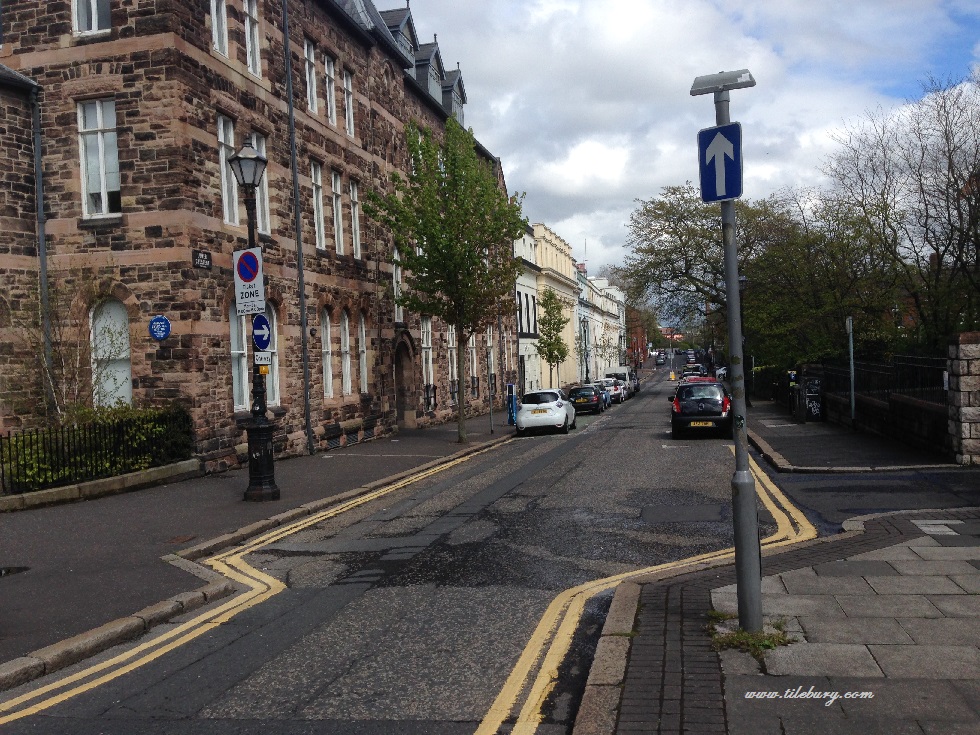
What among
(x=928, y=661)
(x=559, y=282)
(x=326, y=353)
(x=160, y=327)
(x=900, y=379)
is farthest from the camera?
(x=559, y=282)

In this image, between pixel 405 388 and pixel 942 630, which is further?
pixel 405 388

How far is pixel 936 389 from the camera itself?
15828 mm

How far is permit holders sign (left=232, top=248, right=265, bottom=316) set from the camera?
44.1 feet

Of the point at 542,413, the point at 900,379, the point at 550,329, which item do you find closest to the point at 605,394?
the point at 550,329

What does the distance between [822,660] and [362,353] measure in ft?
70.7

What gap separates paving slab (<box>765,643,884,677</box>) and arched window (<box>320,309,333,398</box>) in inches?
746

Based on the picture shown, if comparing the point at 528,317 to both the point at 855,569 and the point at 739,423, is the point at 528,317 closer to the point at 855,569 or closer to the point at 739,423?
the point at 855,569

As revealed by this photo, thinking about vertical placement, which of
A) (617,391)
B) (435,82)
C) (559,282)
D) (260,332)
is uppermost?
(435,82)

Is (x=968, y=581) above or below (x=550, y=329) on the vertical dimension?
below

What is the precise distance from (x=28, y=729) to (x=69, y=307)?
13549 millimetres

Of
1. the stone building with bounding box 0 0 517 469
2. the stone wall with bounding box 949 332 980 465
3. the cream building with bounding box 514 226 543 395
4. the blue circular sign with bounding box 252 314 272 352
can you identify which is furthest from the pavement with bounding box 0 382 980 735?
the cream building with bounding box 514 226 543 395

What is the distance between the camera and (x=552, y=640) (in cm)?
616

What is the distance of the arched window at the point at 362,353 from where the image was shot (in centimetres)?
2573

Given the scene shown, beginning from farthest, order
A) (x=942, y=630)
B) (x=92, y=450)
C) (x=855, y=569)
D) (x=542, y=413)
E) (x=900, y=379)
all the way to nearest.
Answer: (x=542, y=413)
(x=900, y=379)
(x=92, y=450)
(x=855, y=569)
(x=942, y=630)
